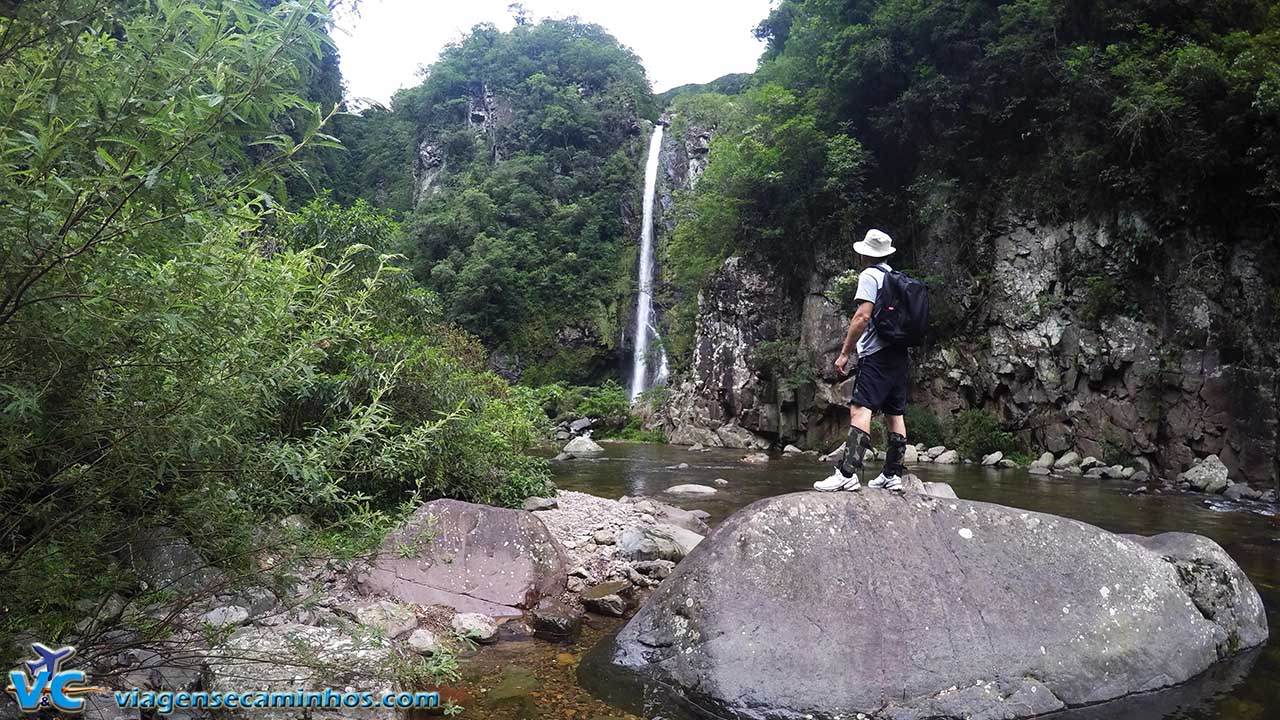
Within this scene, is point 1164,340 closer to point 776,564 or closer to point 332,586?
point 776,564

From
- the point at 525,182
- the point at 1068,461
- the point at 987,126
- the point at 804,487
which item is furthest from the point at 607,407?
the point at 1068,461

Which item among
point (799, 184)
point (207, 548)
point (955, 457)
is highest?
point (799, 184)

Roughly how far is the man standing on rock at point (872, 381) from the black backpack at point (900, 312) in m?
0.04

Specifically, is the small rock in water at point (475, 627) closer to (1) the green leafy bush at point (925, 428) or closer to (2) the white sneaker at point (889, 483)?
(2) the white sneaker at point (889, 483)

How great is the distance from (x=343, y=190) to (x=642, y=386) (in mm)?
30597

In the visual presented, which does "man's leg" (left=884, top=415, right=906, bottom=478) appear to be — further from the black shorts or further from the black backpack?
the black backpack

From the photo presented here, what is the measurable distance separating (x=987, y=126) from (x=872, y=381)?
18599mm

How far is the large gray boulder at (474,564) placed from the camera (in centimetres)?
551

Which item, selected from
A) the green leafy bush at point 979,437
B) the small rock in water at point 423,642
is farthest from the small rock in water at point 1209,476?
the small rock in water at point 423,642

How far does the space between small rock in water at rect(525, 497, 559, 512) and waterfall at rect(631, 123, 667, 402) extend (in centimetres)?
2153

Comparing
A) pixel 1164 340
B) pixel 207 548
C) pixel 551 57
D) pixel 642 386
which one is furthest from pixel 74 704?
pixel 551 57

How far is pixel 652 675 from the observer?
4.23m

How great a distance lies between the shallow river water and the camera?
155 inches

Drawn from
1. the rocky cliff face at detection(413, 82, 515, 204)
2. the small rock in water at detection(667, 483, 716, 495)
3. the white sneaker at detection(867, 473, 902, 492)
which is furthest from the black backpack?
the rocky cliff face at detection(413, 82, 515, 204)
